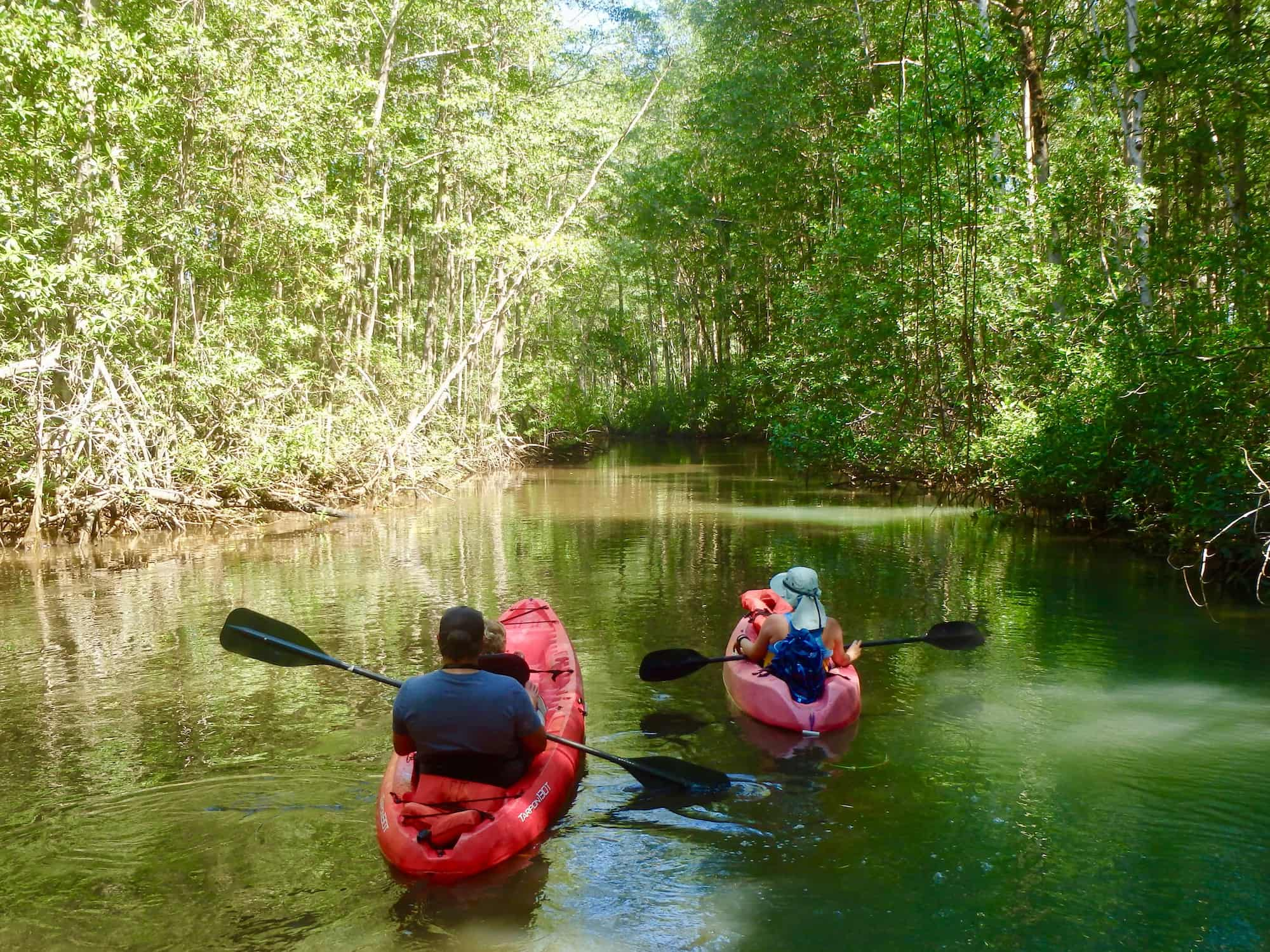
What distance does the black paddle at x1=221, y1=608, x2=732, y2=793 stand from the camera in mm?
5199

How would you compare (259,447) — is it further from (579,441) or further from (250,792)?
(579,441)

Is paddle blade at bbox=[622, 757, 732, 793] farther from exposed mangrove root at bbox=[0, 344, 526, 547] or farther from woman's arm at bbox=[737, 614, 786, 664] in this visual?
exposed mangrove root at bbox=[0, 344, 526, 547]

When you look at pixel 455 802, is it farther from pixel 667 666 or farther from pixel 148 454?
pixel 148 454

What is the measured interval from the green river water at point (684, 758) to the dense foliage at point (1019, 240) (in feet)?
6.01

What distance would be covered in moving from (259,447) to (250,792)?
9.52 meters

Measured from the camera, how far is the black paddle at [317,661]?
5.20m

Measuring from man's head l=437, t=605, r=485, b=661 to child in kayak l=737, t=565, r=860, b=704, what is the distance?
2.56 m

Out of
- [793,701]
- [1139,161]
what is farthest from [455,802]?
[1139,161]

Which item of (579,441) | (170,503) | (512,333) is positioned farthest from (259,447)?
(579,441)

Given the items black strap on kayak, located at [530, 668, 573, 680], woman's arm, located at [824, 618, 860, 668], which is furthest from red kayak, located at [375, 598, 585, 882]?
woman's arm, located at [824, 618, 860, 668]

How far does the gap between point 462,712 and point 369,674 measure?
1340mm

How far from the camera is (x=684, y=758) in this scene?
595 cm

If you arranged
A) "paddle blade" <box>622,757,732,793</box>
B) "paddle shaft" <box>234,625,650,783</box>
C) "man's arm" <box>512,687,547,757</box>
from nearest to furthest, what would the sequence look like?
"man's arm" <box>512,687,547,757</box> → "paddle shaft" <box>234,625,650,783</box> → "paddle blade" <box>622,757,732,793</box>

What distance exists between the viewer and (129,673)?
7.52 meters
